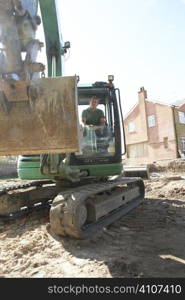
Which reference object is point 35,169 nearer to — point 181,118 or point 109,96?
point 109,96

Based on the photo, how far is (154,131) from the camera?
3189cm

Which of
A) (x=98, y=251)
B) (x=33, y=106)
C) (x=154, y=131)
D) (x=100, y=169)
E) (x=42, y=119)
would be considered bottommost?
(x=98, y=251)

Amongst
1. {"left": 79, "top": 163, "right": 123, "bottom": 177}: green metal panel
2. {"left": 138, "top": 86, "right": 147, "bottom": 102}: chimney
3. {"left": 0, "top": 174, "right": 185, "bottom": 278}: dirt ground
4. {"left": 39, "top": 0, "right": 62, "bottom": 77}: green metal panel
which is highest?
{"left": 138, "top": 86, "right": 147, "bottom": 102}: chimney

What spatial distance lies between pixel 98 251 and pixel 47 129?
1.63 m

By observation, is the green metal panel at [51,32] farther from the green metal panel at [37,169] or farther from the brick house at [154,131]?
the brick house at [154,131]

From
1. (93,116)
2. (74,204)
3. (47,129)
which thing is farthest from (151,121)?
(47,129)

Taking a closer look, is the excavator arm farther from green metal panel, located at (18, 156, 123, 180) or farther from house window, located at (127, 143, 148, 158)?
house window, located at (127, 143, 148, 158)

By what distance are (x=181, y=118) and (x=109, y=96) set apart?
28.9 meters

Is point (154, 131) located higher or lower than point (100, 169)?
higher

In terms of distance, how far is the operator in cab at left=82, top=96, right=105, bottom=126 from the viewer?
4922 millimetres

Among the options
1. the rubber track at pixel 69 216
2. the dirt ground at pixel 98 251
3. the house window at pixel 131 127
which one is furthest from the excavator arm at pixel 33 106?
the house window at pixel 131 127

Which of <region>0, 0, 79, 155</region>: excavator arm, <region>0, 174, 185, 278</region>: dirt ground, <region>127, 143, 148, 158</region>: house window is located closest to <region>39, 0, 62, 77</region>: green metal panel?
<region>0, 0, 79, 155</region>: excavator arm

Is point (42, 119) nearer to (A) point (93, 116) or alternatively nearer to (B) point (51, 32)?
(B) point (51, 32)

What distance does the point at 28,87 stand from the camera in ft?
9.50
